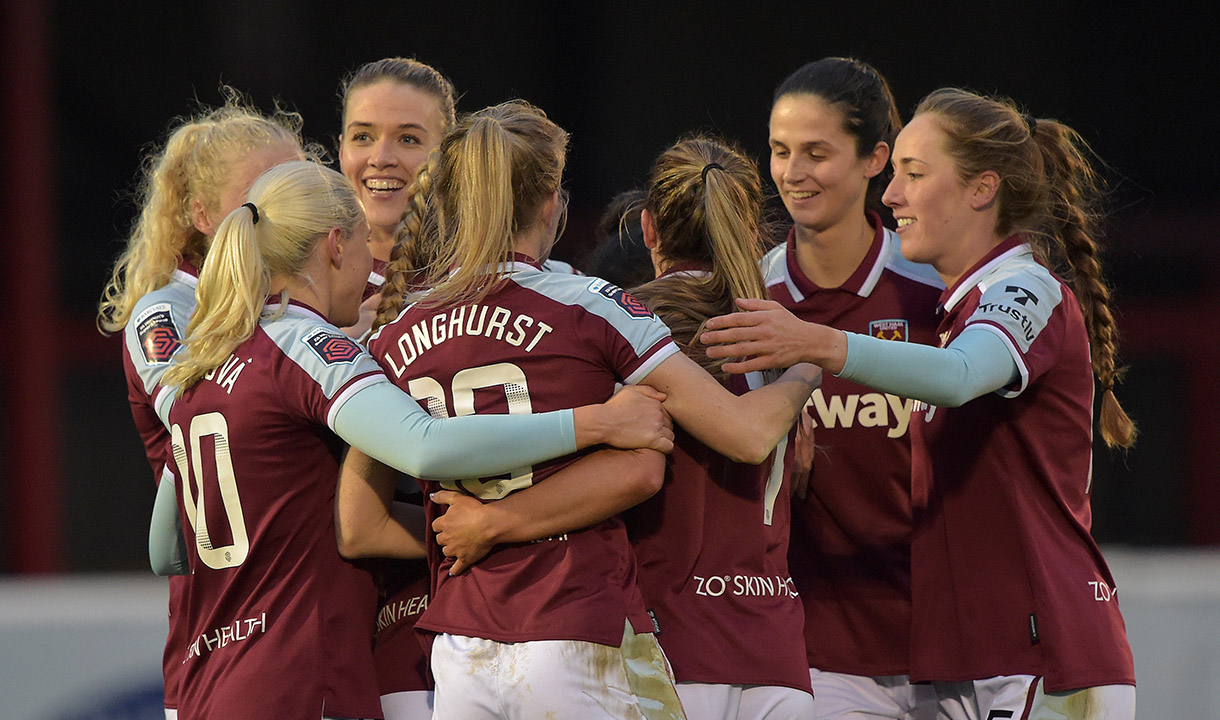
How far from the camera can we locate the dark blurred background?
8.25 meters

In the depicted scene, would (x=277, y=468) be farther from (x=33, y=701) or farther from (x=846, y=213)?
(x=33, y=701)

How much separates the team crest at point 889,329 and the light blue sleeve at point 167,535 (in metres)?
1.45

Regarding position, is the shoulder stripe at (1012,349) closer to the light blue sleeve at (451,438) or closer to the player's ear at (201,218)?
the light blue sleeve at (451,438)

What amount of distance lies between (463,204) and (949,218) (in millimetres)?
1012

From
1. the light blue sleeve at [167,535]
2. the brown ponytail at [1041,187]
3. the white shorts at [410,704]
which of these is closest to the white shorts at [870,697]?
the brown ponytail at [1041,187]

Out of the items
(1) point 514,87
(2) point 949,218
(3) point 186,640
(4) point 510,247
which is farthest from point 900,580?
(1) point 514,87

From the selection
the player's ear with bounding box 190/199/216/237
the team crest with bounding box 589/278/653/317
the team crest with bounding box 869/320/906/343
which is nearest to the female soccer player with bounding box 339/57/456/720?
the player's ear with bounding box 190/199/216/237

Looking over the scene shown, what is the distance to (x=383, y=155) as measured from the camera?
3.29m

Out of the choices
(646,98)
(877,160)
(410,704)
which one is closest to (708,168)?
(877,160)

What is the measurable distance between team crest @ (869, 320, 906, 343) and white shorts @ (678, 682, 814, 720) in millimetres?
865

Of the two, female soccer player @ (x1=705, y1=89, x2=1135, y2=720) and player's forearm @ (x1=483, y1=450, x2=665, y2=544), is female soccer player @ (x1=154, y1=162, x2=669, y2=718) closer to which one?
player's forearm @ (x1=483, y1=450, x2=665, y2=544)

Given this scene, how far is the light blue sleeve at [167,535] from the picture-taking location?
104 inches

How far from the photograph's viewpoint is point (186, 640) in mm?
2551

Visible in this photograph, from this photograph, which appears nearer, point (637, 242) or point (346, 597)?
point (346, 597)
